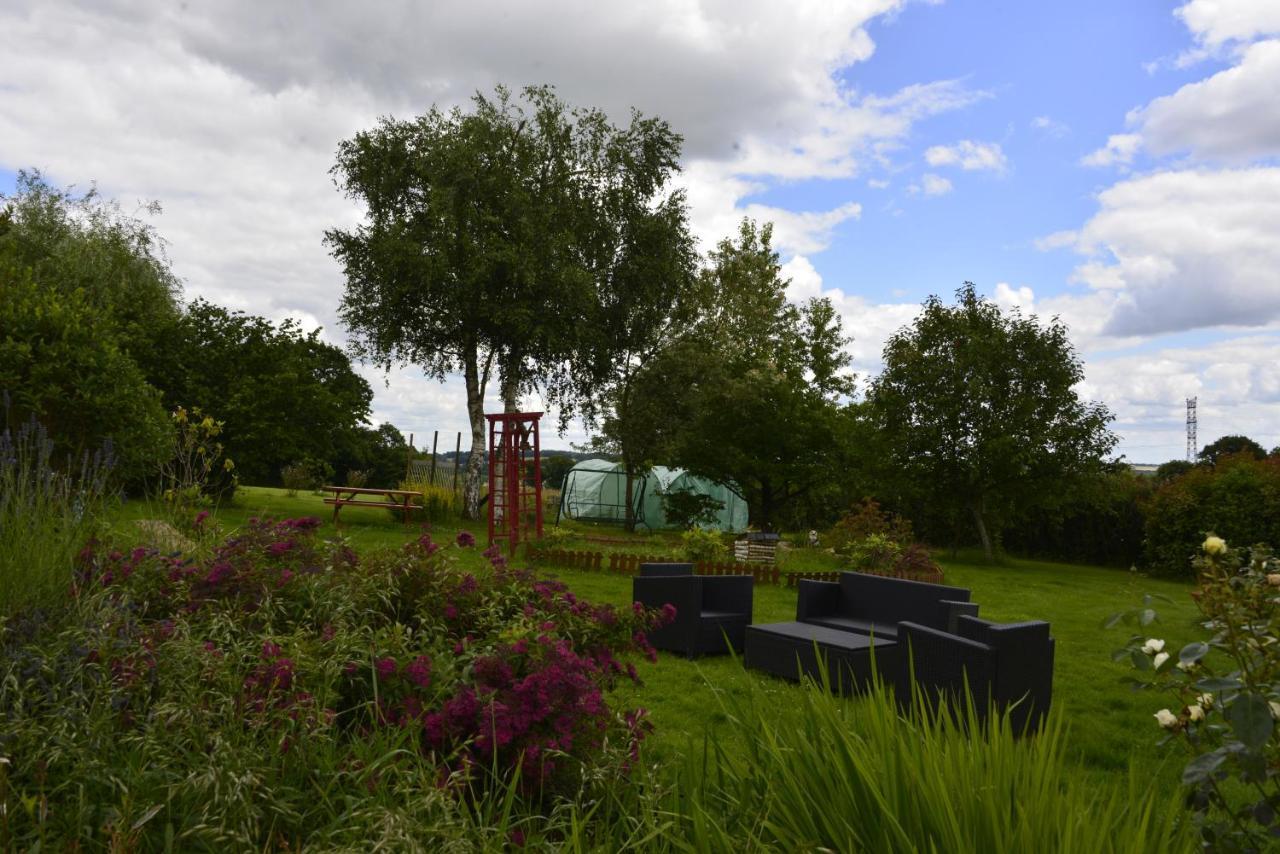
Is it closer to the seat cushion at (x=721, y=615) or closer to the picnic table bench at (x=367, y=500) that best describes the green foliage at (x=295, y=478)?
the picnic table bench at (x=367, y=500)

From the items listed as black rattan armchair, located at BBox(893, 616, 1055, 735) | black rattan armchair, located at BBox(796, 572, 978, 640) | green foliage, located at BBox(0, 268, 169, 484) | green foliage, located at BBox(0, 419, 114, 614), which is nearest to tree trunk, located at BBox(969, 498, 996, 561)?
black rattan armchair, located at BBox(796, 572, 978, 640)

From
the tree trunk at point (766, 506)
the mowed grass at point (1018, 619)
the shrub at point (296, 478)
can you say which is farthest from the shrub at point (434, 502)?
the tree trunk at point (766, 506)

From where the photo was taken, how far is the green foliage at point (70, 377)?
13102mm

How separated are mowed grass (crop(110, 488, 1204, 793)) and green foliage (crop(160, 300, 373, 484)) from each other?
4.73ft

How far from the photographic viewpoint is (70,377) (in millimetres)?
13383

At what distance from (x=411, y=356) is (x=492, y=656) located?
19.6m

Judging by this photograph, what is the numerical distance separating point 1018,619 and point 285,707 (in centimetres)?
982

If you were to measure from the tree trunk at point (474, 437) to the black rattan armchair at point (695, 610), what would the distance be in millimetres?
14019

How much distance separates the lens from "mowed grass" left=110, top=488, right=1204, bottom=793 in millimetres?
4938

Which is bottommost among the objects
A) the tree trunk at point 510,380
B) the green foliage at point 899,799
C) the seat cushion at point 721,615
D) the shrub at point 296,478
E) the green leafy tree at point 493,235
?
the seat cushion at point 721,615

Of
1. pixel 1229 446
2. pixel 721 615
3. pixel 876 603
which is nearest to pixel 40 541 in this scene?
pixel 721 615

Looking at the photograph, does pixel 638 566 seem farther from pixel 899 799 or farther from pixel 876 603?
pixel 899 799

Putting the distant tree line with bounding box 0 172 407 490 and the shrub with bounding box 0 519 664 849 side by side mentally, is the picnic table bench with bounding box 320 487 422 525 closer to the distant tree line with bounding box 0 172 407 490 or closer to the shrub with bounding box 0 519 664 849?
the distant tree line with bounding box 0 172 407 490

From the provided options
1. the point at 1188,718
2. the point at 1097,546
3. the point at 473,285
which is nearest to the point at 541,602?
the point at 1188,718
